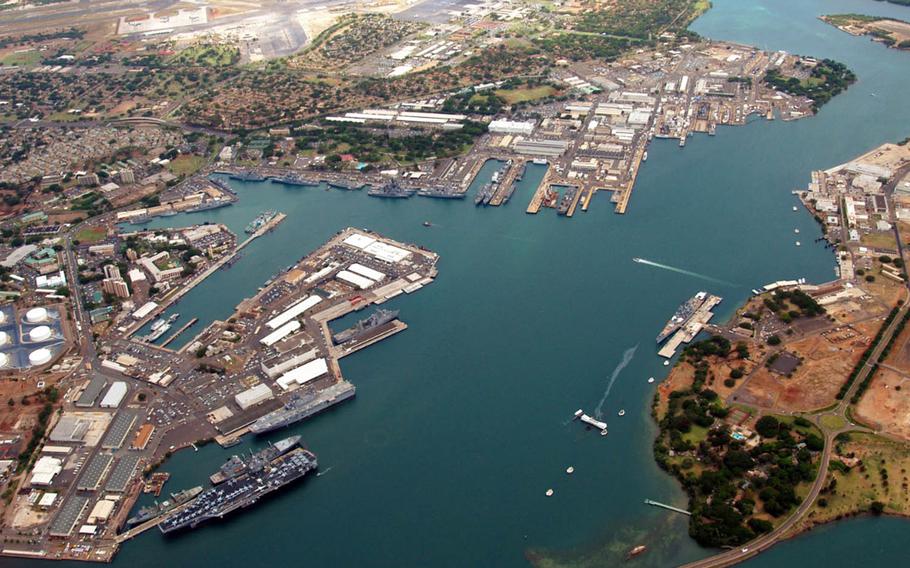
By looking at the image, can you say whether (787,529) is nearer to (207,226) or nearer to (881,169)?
(881,169)

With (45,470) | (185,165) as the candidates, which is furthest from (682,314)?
(185,165)

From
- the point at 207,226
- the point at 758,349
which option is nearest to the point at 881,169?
the point at 758,349

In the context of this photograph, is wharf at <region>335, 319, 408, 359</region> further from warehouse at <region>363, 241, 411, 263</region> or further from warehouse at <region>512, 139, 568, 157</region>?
warehouse at <region>512, 139, 568, 157</region>

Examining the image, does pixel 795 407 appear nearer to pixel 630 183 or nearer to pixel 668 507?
pixel 668 507

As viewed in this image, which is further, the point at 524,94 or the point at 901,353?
the point at 524,94

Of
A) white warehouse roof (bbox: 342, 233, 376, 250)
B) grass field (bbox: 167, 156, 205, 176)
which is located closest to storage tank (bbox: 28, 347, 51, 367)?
white warehouse roof (bbox: 342, 233, 376, 250)
